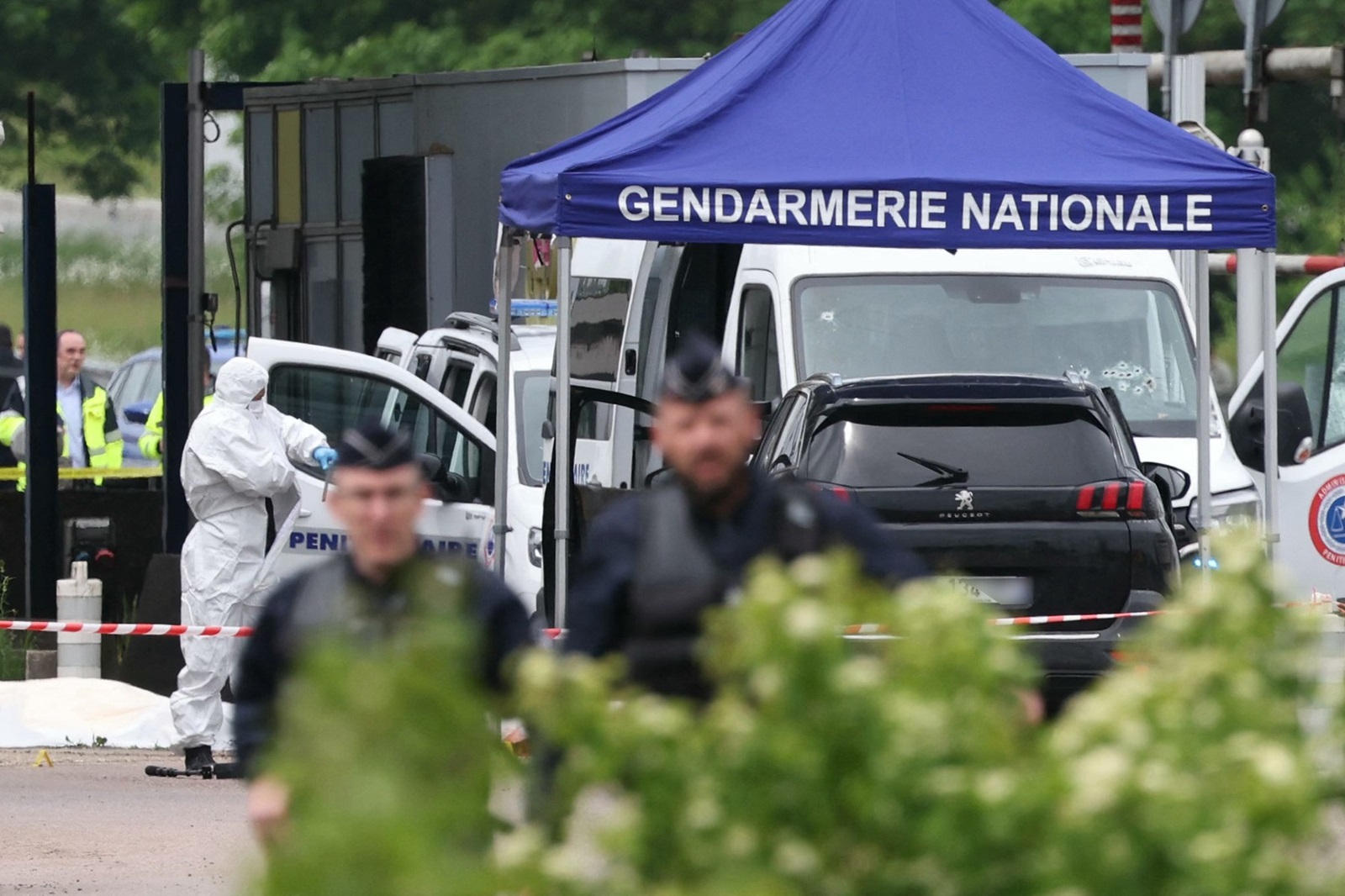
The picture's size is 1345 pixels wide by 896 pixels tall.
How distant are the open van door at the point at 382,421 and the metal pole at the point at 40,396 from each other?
5.41ft

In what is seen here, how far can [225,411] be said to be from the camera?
11.1 m

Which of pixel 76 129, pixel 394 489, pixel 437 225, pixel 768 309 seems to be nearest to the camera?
pixel 394 489

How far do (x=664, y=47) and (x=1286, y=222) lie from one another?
7526mm

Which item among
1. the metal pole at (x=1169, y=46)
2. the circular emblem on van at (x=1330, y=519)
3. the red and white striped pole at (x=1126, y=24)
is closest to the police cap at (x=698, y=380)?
the circular emblem on van at (x=1330, y=519)

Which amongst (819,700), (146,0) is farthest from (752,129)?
(146,0)

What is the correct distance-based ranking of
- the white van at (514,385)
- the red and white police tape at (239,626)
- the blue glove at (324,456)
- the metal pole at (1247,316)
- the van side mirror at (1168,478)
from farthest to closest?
1. the metal pole at (1247,316)
2. the white van at (514,385)
3. the blue glove at (324,456)
4. the van side mirror at (1168,478)
5. the red and white police tape at (239,626)

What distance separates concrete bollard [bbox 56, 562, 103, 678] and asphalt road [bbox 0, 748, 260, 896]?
930 mm

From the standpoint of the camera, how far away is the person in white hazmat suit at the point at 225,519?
36.3 feet

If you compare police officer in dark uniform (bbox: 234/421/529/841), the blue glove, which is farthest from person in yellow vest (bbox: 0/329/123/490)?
police officer in dark uniform (bbox: 234/421/529/841)

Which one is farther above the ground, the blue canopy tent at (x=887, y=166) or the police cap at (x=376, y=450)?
the blue canopy tent at (x=887, y=166)

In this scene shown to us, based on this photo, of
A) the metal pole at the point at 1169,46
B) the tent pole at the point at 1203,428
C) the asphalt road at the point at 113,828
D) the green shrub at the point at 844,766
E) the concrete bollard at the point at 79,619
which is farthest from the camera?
the metal pole at the point at 1169,46

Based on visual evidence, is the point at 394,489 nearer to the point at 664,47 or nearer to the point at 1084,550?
the point at 1084,550

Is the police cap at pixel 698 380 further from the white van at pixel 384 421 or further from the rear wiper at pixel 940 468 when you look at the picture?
the white van at pixel 384 421

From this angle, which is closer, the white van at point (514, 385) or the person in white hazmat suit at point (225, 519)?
the person in white hazmat suit at point (225, 519)
